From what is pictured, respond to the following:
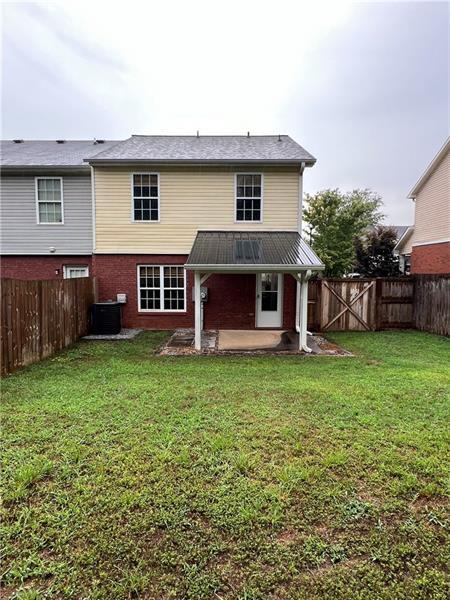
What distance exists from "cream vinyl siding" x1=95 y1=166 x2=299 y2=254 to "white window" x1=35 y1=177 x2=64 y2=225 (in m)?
1.86

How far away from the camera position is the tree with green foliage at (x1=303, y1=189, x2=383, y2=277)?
24.8 metres

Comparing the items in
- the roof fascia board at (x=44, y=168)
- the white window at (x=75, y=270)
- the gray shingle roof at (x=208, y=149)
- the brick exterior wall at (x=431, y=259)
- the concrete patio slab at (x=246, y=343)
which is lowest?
the concrete patio slab at (x=246, y=343)

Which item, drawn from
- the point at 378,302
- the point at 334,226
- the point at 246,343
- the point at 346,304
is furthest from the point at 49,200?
the point at 334,226

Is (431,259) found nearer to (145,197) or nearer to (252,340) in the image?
(252,340)

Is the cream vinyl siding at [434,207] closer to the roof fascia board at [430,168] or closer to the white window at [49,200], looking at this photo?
the roof fascia board at [430,168]

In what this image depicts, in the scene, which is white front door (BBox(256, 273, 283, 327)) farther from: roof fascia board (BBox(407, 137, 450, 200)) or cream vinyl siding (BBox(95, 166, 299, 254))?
roof fascia board (BBox(407, 137, 450, 200))

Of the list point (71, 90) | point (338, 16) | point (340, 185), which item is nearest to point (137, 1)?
point (338, 16)

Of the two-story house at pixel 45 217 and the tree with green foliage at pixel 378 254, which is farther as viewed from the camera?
the tree with green foliage at pixel 378 254

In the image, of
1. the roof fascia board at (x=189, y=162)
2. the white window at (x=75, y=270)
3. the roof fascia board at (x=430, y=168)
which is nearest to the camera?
the roof fascia board at (x=189, y=162)

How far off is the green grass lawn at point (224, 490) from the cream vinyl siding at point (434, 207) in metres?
12.2

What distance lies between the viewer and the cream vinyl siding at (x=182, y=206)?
37.9 feet

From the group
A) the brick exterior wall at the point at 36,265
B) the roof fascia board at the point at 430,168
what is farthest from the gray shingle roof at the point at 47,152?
the roof fascia board at the point at 430,168

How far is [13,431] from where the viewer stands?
4059mm

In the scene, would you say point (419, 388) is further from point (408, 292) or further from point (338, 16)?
point (338, 16)
